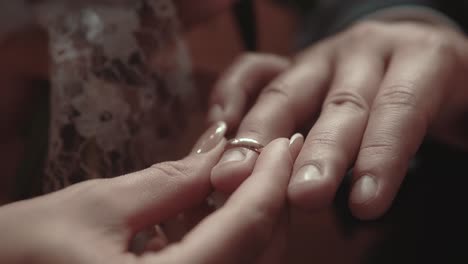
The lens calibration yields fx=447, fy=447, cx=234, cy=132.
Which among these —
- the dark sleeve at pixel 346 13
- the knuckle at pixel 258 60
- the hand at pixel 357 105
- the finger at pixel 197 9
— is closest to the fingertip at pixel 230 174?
the hand at pixel 357 105

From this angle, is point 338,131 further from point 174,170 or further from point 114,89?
point 114,89

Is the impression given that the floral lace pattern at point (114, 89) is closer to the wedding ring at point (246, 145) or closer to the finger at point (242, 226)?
the wedding ring at point (246, 145)

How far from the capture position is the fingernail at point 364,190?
42 cm

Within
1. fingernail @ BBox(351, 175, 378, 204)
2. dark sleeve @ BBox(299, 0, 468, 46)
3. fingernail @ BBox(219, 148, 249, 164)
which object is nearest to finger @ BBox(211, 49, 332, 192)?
fingernail @ BBox(219, 148, 249, 164)

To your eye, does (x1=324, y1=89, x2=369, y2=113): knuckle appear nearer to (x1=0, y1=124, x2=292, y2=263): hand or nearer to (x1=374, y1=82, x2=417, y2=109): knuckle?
(x1=374, y1=82, x2=417, y2=109): knuckle

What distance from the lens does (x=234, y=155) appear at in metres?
0.48

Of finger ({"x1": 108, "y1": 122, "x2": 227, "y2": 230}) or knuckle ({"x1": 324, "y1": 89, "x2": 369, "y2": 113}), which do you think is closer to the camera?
finger ({"x1": 108, "y1": 122, "x2": 227, "y2": 230})

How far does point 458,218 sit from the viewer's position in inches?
30.6

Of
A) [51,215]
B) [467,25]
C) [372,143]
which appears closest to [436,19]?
[467,25]

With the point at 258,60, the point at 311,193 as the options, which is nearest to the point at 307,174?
the point at 311,193

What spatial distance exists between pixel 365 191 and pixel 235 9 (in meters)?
0.61

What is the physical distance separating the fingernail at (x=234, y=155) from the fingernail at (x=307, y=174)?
0.07 m

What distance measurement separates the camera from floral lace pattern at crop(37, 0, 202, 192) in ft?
1.94

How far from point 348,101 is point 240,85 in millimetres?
194
